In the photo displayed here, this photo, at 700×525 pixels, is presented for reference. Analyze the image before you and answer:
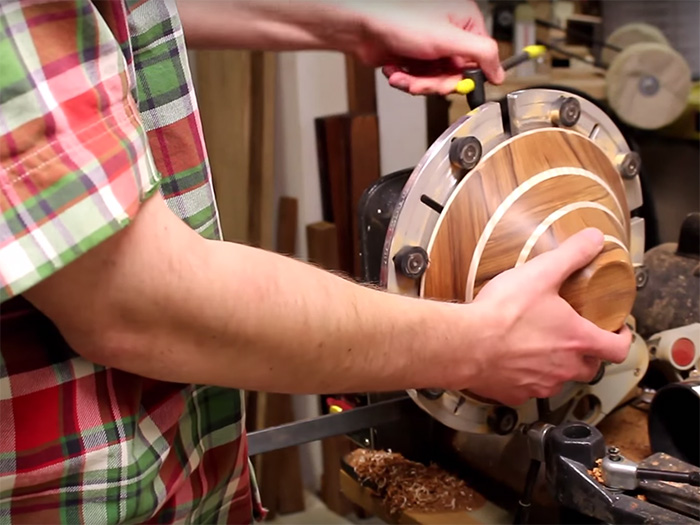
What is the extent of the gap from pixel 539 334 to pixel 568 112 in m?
0.25

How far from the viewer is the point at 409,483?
886 millimetres

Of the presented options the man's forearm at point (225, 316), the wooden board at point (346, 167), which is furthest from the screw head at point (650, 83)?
the man's forearm at point (225, 316)

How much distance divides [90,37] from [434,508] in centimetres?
59

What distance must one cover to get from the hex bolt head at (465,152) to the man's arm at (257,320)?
116 millimetres

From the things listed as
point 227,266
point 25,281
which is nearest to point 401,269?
point 227,266

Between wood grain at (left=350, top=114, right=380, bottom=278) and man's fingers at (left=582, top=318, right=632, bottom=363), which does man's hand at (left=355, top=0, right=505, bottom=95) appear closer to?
man's fingers at (left=582, top=318, right=632, bottom=363)

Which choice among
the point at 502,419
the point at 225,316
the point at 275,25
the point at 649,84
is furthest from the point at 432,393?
the point at 649,84

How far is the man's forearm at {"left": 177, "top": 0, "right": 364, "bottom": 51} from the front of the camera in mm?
865

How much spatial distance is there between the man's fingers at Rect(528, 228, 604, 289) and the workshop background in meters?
0.93

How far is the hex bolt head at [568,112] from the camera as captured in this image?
826mm

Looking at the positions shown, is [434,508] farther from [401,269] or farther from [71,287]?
[71,287]

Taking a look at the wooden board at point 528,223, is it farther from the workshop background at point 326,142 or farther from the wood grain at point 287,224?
the wood grain at point 287,224

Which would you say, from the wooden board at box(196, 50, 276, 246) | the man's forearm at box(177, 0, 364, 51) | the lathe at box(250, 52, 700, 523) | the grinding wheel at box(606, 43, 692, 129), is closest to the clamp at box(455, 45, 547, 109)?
the lathe at box(250, 52, 700, 523)

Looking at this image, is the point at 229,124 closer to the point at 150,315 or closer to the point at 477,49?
the point at 477,49
